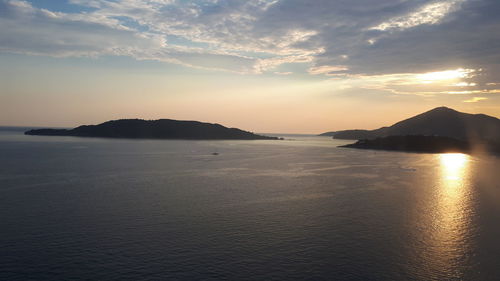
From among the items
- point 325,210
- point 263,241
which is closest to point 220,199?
point 325,210

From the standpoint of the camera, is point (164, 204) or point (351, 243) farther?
point (164, 204)

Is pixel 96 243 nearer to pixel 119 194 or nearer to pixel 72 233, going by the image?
pixel 72 233

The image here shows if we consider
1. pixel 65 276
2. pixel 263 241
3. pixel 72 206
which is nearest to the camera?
pixel 65 276

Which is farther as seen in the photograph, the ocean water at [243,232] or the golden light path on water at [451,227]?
the golden light path on water at [451,227]

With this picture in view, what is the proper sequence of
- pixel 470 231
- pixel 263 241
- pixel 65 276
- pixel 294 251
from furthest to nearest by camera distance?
pixel 470 231, pixel 263 241, pixel 294 251, pixel 65 276

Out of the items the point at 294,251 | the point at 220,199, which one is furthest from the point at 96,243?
the point at 220,199

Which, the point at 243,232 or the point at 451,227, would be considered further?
the point at 451,227

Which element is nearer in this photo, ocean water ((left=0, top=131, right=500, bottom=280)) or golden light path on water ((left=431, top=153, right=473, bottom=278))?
ocean water ((left=0, top=131, right=500, bottom=280))

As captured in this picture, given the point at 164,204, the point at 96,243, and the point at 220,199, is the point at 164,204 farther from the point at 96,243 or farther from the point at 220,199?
the point at 96,243

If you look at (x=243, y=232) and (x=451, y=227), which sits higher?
(x=243, y=232)
